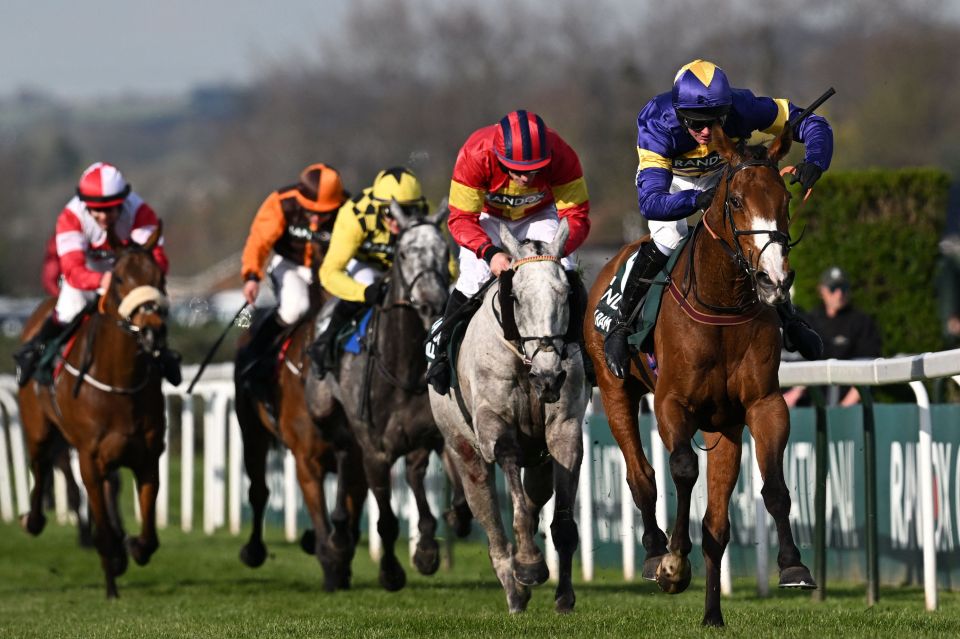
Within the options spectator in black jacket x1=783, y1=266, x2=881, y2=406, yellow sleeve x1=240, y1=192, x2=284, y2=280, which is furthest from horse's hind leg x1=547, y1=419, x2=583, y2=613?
yellow sleeve x1=240, y1=192, x2=284, y2=280

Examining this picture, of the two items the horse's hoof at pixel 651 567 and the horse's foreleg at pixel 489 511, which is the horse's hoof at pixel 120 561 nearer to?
the horse's foreleg at pixel 489 511

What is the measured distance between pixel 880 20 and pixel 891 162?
3.52 m

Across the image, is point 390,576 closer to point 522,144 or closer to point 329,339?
point 329,339

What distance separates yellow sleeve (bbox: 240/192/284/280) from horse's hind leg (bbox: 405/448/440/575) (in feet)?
6.86

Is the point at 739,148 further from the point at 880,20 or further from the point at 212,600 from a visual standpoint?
the point at 880,20

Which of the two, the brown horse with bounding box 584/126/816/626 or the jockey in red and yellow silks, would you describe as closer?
the brown horse with bounding box 584/126/816/626

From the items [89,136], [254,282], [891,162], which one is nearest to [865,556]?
[254,282]

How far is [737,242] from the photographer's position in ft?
21.0

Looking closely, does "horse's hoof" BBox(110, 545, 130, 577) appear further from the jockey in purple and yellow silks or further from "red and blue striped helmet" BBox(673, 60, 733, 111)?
"red and blue striped helmet" BBox(673, 60, 733, 111)

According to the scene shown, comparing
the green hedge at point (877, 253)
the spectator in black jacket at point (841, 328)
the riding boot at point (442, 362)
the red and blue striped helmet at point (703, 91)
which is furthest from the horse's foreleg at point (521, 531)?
the green hedge at point (877, 253)

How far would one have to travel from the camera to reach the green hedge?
12984 millimetres

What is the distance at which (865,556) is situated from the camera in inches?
353

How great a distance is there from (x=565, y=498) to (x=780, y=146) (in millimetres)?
1867

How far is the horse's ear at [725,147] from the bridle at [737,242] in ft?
0.10
